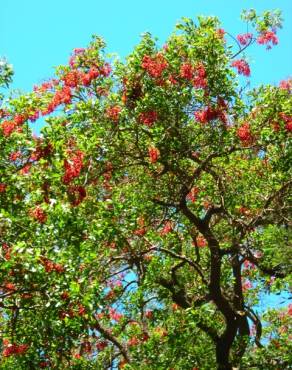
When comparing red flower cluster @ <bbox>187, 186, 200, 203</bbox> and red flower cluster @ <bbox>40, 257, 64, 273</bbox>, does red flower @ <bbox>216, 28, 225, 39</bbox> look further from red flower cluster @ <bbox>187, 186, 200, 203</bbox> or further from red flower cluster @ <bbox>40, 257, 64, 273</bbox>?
red flower cluster @ <bbox>40, 257, 64, 273</bbox>

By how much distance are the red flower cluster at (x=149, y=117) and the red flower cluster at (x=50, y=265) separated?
5181 millimetres

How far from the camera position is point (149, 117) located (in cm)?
1141

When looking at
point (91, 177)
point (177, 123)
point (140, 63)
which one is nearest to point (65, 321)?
point (91, 177)

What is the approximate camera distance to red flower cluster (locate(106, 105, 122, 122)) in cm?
1173

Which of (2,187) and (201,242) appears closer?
(2,187)

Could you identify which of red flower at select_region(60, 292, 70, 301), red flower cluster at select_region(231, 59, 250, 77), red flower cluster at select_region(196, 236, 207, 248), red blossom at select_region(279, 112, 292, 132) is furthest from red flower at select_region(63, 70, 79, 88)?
red flower at select_region(60, 292, 70, 301)

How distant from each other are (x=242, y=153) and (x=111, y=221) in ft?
19.2

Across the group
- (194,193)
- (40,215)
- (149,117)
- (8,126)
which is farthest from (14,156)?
(194,193)

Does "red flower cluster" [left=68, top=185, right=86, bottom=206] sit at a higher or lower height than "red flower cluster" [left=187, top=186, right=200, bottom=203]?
lower

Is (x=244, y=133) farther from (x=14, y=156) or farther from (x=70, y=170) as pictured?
(x=14, y=156)

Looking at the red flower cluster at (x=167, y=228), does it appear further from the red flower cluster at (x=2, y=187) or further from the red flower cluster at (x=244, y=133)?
the red flower cluster at (x=2, y=187)

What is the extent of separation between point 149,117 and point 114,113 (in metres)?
0.87

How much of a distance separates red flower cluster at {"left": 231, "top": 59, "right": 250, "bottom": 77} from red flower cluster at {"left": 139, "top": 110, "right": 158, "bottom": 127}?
2377 millimetres

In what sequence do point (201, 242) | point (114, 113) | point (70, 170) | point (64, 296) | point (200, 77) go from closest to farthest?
point (64, 296) → point (70, 170) → point (200, 77) → point (114, 113) → point (201, 242)
